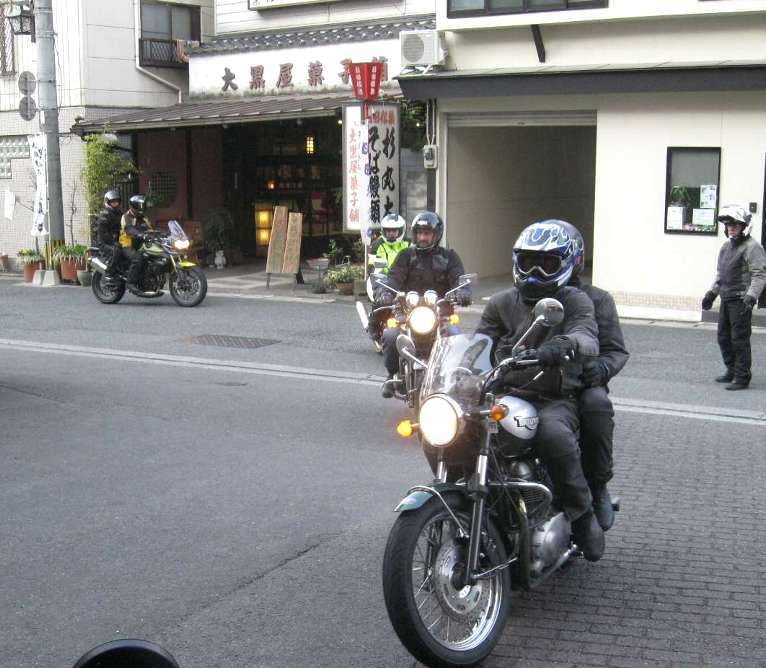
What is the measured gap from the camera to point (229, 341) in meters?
14.2

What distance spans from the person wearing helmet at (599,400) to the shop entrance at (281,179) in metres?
19.9

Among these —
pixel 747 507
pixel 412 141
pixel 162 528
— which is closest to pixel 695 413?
pixel 747 507

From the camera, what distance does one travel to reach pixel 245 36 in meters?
23.0

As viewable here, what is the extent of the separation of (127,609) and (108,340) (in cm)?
940

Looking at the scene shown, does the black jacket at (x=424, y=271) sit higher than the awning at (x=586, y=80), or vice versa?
the awning at (x=586, y=80)

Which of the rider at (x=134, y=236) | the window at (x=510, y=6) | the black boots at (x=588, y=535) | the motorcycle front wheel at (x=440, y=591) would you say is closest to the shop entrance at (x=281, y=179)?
the rider at (x=134, y=236)

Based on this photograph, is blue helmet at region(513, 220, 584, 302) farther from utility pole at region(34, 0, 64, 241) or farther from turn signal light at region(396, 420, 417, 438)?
utility pole at region(34, 0, 64, 241)

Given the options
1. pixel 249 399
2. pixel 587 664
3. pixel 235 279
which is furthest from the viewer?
pixel 235 279

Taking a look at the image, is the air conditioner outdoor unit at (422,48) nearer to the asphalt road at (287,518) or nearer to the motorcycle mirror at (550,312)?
the asphalt road at (287,518)

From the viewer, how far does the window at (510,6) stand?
54.4ft

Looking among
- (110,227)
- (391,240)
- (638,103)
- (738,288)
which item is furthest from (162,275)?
(738,288)

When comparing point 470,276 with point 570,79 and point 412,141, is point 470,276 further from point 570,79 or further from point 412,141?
point 412,141

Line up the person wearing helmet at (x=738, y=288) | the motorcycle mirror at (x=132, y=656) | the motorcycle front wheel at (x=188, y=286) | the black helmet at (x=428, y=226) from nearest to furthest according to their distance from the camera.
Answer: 1. the motorcycle mirror at (x=132, y=656)
2. the black helmet at (x=428, y=226)
3. the person wearing helmet at (x=738, y=288)
4. the motorcycle front wheel at (x=188, y=286)

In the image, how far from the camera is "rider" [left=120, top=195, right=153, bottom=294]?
17.9 m
